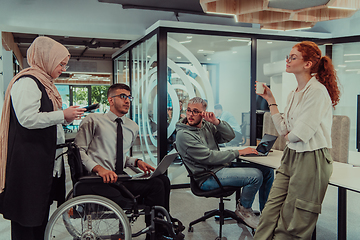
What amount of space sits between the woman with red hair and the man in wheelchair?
826 millimetres

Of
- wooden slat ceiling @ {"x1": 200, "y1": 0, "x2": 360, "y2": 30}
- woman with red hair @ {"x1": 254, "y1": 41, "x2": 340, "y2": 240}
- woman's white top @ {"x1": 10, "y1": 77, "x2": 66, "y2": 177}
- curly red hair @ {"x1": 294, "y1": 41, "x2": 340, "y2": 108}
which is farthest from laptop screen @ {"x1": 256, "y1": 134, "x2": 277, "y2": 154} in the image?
woman's white top @ {"x1": 10, "y1": 77, "x2": 66, "y2": 177}

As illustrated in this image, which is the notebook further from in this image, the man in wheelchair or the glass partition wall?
the glass partition wall

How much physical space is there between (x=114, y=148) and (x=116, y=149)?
0.7 inches

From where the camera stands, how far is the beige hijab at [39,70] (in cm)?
199

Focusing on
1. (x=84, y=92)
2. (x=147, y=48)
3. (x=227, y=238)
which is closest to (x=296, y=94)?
(x=227, y=238)

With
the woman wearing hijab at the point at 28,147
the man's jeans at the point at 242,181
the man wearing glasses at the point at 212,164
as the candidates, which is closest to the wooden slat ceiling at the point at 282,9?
the man wearing glasses at the point at 212,164

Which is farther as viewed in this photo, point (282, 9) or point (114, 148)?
point (282, 9)

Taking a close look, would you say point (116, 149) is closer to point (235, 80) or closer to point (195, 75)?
point (195, 75)

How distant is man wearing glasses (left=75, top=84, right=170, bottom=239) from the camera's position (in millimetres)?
2352

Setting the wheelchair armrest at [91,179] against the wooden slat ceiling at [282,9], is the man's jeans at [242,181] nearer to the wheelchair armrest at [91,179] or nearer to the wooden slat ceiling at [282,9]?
the wheelchair armrest at [91,179]

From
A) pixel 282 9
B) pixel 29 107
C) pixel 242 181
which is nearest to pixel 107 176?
pixel 29 107

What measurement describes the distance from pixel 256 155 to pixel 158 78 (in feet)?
7.01

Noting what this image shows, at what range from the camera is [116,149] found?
2.50m

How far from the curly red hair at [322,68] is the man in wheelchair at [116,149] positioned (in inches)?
54.3
